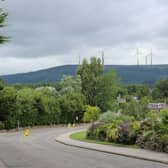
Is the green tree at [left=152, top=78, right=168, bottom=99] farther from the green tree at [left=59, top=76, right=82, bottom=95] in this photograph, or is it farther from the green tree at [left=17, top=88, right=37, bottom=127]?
the green tree at [left=17, top=88, right=37, bottom=127]

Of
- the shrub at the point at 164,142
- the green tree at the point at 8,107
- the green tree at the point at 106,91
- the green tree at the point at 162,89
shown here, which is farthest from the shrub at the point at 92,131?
the green tree at the point at 162,89

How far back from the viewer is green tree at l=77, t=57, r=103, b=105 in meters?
116

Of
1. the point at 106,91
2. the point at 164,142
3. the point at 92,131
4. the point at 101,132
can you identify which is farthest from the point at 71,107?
the point at 164,142

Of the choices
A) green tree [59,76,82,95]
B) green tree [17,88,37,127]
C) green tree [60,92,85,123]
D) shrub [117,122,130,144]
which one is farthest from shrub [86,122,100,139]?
green tree [59,76,82,95]

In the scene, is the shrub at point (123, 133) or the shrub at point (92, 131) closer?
the shrub at point (123, 133)

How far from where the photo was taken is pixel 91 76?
117 metres

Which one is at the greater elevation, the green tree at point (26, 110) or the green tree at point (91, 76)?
the green tree at point (91, 76)

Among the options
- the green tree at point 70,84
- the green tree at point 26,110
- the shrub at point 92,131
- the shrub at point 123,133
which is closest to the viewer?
the shrub at point 123,133

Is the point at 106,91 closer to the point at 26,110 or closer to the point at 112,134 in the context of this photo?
the point at 26,110

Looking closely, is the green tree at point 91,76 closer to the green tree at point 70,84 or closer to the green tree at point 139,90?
the green tree at point 70,84

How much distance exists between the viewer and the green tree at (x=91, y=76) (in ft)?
382

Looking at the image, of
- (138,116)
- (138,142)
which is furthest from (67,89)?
(138,142)

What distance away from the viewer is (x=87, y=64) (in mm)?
118375

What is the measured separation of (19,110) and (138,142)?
49.7 metres
